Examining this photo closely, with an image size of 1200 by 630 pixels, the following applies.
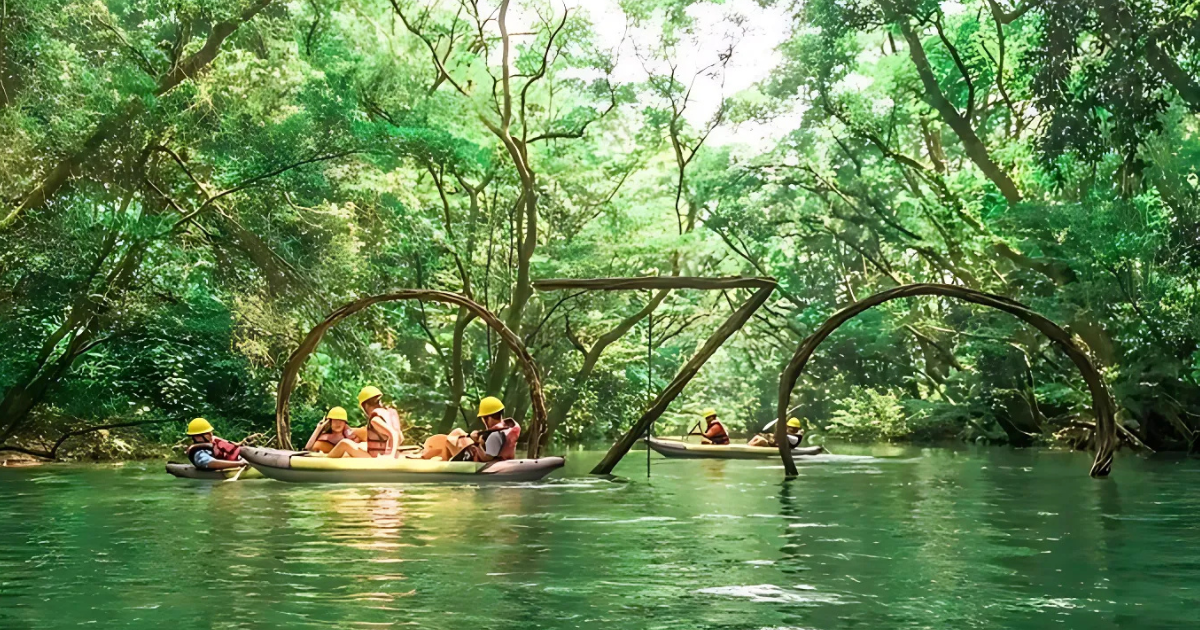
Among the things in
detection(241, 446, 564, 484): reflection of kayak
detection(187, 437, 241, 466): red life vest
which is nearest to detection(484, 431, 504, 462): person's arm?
detection(241, 446, 564, 484): reflection of kayak

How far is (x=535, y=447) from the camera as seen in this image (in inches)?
725

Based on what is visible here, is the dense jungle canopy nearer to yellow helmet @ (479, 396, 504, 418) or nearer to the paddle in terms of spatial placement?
yellow helmet @ (479, 396, 504, 418)

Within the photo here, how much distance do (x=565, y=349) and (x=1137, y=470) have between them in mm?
15079

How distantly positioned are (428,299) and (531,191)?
879 cm

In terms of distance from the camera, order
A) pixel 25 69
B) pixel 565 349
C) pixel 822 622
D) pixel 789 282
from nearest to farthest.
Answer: pixel 822 622, pixel 25 69, pixel 565 349, pixel 789 282

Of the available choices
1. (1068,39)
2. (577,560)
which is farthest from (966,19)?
(577,560)

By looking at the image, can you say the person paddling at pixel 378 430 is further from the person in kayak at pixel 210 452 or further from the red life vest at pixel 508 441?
the person in kayak at pixel 210 452

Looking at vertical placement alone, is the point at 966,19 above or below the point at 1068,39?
above

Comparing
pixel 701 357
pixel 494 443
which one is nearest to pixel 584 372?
pixel 494 443

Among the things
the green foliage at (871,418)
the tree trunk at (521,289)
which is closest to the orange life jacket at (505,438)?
the tree trunk at (521,289)

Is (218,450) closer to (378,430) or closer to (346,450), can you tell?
(346,450)

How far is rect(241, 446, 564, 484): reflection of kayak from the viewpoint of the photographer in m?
17.0

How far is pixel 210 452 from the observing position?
18.2 metres

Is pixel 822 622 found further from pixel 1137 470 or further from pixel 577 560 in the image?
pixel 1137 470
